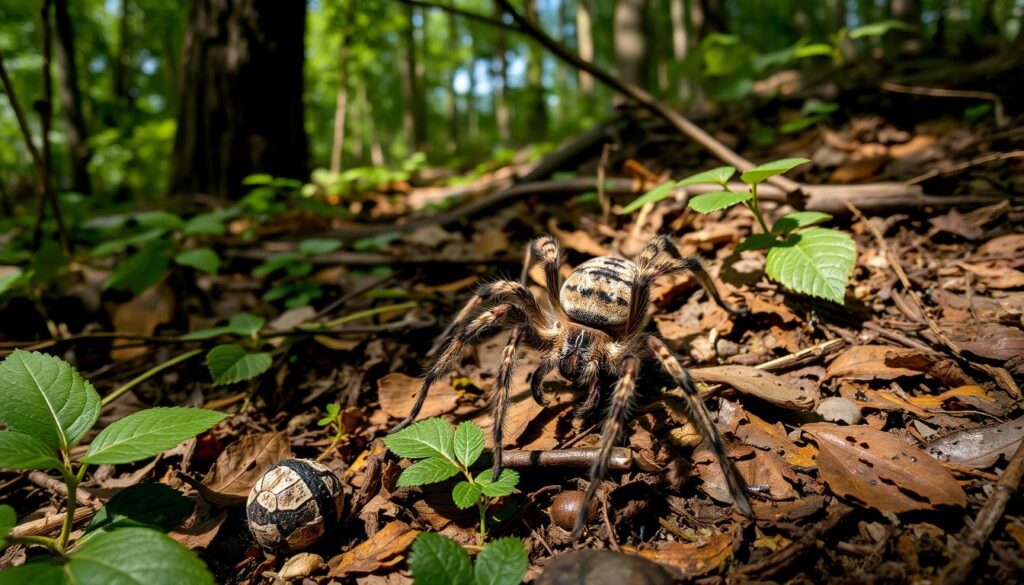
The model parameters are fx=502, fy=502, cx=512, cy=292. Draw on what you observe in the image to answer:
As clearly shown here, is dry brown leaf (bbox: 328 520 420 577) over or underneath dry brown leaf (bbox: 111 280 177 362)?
underneath

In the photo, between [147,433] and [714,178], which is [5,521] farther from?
[714,178]

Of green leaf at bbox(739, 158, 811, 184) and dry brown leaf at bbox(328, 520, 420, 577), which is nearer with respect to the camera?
dry brown leaf at bbox(328, 520, 420, 577)

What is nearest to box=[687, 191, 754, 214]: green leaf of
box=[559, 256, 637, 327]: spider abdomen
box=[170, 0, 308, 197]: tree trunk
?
box=[559, 256, 637, 327]: spider abdomen

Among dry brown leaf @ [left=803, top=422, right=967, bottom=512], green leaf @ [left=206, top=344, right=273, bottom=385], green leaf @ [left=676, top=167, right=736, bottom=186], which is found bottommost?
dry brown leaf @ [left=803, top=422, right=967, bottom=512]

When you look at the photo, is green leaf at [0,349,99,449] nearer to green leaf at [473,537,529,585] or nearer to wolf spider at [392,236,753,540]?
wolf spider at [392,236,753,540]

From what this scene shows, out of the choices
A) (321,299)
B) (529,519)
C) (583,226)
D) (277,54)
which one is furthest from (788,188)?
(277,54)

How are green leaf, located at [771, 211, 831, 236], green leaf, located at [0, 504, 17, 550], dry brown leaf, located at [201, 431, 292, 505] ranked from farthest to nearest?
green leaf, located at [771, 211, 831, 236] → dry brown leaf, located at [201, 431, 292, 505] → green leaf, located at [0, 504, 17, 550]
